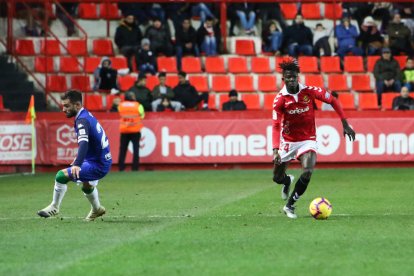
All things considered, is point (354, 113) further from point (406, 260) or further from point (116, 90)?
point (406, 260)

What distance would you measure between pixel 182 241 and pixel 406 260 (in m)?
2.72

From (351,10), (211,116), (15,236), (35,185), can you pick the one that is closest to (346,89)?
(351,10)

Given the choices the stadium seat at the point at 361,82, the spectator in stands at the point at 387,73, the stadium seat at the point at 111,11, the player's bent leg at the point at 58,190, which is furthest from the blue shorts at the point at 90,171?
the stadium seat at the point at 111,11

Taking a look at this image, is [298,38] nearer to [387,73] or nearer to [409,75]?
[387,73]

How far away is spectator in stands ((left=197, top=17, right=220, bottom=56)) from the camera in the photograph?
31.2 metres

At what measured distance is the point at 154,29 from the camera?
30.8 m

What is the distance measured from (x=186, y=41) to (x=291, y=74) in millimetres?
17096

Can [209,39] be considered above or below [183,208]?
above

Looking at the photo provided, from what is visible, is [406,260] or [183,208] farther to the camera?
[183,208]

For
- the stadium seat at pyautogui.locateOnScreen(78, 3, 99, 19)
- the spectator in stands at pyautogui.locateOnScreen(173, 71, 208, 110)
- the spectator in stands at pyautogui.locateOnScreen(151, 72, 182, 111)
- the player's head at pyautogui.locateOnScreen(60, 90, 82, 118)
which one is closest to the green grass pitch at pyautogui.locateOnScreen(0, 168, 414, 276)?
the player's head at pyautogui.locateOnScreen(60, 90, 82, 118)

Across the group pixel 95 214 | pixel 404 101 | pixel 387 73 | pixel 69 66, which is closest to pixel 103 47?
pixel 69 66

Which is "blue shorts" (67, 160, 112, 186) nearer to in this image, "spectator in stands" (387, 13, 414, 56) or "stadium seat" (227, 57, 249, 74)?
"stadium seat" (227, 57, 249, 74)

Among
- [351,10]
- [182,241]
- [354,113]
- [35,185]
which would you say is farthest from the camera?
[351,10]

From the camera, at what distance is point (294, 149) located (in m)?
15.0
